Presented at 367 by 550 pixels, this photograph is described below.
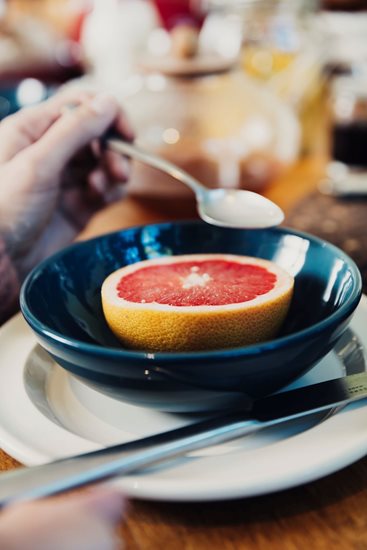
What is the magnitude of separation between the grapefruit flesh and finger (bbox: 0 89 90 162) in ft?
0.67

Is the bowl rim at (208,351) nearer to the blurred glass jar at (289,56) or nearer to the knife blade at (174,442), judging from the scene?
the knife blade at (174,442)

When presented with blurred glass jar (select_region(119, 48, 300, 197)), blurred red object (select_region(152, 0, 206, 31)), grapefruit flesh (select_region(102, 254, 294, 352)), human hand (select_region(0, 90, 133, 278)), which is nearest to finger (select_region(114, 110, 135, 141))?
human hand (select_region(0, 90, 133, 278))

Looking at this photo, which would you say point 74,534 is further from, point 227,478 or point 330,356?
point 330,356

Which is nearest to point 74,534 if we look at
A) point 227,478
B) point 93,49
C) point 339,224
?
point 227,478

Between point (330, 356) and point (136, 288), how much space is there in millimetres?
145

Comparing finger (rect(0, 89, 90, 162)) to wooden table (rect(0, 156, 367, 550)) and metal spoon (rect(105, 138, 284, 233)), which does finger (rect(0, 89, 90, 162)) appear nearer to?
metal spoon (rect(105, 138, 284, 233))

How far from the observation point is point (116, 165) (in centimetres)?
75

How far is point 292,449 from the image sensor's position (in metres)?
0.37

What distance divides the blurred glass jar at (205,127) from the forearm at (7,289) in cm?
34

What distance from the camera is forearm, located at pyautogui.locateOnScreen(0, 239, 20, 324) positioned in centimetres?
60

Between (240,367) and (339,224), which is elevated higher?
(240,367)

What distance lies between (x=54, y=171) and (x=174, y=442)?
1.14 feet

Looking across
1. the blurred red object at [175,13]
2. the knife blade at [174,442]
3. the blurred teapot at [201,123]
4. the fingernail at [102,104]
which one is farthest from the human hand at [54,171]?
the blurred red object at [175,13]

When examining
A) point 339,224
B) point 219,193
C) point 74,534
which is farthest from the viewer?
point 339,224
